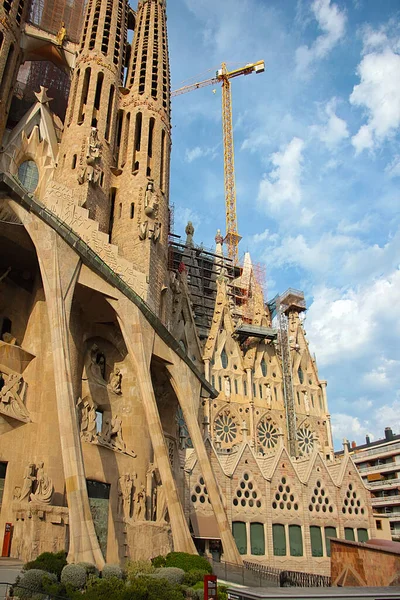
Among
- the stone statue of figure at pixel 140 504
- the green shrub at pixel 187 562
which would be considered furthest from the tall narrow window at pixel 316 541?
the green shrub at pixel 187 562

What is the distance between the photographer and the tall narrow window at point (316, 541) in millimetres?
26312

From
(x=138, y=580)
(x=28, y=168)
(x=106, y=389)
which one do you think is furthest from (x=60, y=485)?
(x=28, y=168)

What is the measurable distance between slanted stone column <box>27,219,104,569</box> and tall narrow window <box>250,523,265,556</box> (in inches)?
551

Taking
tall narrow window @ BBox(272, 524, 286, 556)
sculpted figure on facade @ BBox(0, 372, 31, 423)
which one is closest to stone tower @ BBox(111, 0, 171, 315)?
sculpted figure on facade @ BBox(0, 372, 31, 423)

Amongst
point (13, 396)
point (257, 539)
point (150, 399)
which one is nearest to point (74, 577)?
point (150, 399)

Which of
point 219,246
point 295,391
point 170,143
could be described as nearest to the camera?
point 170,143

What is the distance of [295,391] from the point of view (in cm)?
3875

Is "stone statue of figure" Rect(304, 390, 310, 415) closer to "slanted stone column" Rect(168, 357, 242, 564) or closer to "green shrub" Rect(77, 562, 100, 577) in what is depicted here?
"slanted stone column" Rect(168, 357, 242, 564)

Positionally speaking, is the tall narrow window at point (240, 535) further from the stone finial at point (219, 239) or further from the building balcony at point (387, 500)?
the stone finial at point (219, 239)

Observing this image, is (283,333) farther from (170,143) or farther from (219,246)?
(170,143)

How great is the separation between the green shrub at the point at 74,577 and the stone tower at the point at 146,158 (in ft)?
42.5

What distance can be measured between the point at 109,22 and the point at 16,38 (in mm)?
6706

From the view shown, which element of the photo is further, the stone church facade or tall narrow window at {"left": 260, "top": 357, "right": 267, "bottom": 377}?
tall narrow window at {"left": 260, "top": 357, "right": 267, "bottom": 377}

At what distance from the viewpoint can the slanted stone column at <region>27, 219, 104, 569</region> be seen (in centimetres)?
1305
